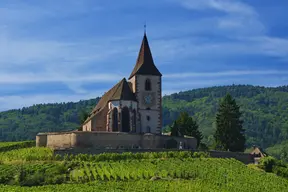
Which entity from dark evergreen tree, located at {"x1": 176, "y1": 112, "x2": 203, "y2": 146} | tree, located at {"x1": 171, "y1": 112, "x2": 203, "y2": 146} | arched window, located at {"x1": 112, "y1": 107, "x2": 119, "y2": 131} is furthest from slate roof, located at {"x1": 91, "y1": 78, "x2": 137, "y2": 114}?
dark evergreen tree, located at {"x1": 176, "y1": 112, "x2": 203, "y2": 146}

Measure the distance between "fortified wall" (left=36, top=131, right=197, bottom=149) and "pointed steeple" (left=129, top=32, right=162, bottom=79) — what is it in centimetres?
1090

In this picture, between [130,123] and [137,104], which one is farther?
[137,104]

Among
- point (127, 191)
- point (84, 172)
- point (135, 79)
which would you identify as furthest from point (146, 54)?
point (127, 191)

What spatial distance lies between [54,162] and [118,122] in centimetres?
1502

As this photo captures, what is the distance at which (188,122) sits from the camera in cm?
7900

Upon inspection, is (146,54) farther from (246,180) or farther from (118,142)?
(246,180)

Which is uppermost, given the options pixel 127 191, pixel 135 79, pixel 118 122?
pixel 135 79

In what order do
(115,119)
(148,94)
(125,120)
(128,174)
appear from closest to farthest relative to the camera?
1. (128,174)
2. (115,119)
3. (125,120)
4. (148,94)

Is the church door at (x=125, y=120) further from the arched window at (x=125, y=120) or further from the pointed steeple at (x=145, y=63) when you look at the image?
the pointed steeple at (x=145, y=63)

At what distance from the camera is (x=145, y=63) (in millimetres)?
72938

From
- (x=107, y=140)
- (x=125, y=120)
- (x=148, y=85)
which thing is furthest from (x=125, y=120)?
(x=107, y=140)

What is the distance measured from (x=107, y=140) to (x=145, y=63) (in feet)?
49.7

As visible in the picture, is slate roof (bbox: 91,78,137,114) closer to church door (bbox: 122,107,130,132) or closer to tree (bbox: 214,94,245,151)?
church door (bbox: 122,107,130,132)

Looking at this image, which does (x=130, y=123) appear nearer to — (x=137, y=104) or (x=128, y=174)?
(x=137, y=104)
